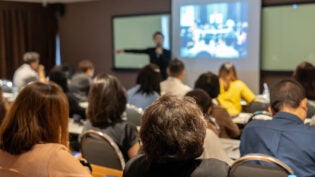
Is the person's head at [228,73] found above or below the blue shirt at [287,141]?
above

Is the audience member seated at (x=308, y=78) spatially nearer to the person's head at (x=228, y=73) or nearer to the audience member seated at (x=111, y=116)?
the person's head at (x=228, y=73)

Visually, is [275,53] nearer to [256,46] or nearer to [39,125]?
[256,46]

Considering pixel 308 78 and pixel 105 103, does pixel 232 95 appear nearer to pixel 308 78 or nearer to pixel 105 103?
pixel 308 78

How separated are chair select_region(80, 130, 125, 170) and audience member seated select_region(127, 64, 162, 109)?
60.7 inches

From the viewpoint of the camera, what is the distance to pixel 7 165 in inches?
66.6

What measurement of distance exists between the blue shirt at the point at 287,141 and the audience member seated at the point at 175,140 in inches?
28.3

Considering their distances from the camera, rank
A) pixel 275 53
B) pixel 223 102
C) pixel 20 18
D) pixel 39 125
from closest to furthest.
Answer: pixel 39 125
pixel 223 102
pixel 275 53
pixel 20 18

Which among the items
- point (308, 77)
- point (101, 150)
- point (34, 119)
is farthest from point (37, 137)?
point (308, 77)

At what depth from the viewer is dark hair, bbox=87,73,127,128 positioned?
2.77m

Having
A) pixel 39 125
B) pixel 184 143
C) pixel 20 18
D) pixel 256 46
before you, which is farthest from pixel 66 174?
pixel 20 18

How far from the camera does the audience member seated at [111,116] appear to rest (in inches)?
108

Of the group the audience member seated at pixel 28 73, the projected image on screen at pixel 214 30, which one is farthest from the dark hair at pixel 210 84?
the audience member seated at pixel 28 73

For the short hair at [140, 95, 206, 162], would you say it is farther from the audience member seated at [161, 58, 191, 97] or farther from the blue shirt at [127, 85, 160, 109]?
the audience member seated at [161, 58, 191, 97]

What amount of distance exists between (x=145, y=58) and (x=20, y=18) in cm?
299
